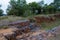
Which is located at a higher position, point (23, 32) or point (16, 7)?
point (16, 7)

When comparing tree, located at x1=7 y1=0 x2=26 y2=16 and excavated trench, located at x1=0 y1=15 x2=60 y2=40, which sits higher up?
tree, located at x1=7 y1=0 x2=26 y2=16

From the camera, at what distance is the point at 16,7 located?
22.3 metres

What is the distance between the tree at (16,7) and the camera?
875 inches

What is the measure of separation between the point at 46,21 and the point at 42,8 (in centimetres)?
503

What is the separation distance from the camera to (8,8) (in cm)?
2275

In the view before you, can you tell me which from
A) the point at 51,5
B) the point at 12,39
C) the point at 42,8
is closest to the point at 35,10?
the point at 42,8

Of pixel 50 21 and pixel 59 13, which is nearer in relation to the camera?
pixel 50 21

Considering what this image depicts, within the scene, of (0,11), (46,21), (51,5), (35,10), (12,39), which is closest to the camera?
(12,39)

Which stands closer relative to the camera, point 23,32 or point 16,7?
point 23,32

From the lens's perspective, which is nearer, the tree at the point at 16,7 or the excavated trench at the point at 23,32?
the excavated trench at the point at 23,32

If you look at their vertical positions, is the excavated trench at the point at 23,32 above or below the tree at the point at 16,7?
below

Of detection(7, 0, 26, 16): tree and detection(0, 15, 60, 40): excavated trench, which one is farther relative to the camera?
detection(7, 0, 26, 16): tree

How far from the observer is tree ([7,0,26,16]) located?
73.0 ft

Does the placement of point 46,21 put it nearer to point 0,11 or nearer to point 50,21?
point 50,21
